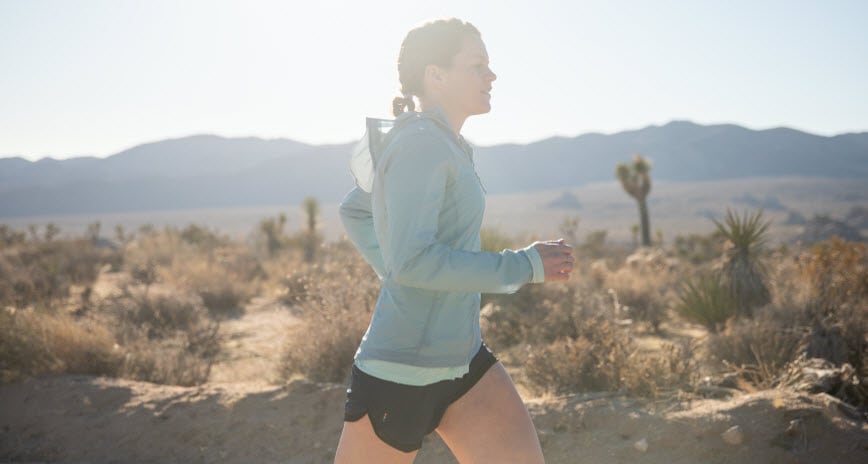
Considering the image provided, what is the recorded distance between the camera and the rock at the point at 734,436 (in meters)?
4.05

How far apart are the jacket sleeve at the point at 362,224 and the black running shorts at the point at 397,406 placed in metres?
0.48

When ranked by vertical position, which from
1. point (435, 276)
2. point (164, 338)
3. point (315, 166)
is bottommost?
point (164, 338)

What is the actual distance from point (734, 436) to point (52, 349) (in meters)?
5.84

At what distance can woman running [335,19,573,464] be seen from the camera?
1.79m

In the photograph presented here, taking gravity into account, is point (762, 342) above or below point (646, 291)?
above

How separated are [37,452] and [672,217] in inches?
3082

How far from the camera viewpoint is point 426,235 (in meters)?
1.77

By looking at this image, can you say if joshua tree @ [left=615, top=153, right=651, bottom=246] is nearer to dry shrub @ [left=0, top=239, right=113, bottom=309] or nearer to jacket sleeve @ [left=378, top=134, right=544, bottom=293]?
dry shrub @ [left=0, top=239, right=113, bottom=309]

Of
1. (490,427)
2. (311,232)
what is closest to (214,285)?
(311,232)

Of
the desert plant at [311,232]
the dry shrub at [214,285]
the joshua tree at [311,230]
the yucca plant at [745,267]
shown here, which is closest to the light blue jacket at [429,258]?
the yucca plant at [745,267]

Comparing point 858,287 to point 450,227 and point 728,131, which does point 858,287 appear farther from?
point 728,131

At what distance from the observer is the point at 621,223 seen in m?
72.8

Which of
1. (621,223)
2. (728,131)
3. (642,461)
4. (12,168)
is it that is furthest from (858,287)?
(728,131)

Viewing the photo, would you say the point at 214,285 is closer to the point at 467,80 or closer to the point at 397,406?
the point at 397,406
